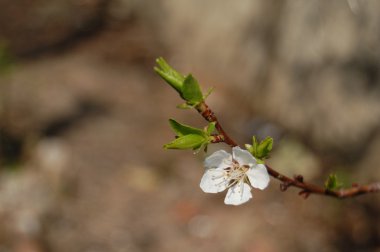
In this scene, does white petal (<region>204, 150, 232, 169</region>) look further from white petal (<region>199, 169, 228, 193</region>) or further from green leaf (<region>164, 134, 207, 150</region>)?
green leaf (<region>164, 134, 207, 150</region>)

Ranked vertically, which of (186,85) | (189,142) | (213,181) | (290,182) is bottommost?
(290,182)

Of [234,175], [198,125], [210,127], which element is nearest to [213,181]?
[234,175]

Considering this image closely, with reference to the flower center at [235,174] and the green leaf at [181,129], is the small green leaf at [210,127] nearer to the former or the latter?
the green leaf at [181,129]

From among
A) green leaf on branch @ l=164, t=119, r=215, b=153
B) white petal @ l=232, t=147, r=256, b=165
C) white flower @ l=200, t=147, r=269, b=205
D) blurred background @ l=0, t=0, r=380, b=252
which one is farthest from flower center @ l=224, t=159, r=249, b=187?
blurred background @ l=0, t=0, r=380, b=252

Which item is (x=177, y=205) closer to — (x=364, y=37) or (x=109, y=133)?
(x=109, y=133)

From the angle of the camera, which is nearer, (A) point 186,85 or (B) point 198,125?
(A) point 186,85

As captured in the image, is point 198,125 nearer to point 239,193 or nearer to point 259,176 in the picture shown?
point 239,193

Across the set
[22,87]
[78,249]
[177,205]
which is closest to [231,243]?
[177,205]
